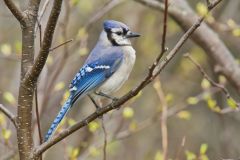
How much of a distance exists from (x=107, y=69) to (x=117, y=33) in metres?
0.33

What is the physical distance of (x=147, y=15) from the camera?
686 centimetres

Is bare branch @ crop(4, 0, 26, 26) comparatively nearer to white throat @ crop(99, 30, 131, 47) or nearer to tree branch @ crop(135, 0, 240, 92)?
white throat @ crop(99, 30, 131, 47)

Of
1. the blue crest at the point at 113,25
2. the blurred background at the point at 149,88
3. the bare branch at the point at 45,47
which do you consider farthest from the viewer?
the blurred background at the point at 149,88

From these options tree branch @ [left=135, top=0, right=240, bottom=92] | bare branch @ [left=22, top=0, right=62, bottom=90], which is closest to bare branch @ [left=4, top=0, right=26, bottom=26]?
bare branch @ [left=22, top=0, right=62, bottom=90]

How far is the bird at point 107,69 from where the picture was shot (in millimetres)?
3859

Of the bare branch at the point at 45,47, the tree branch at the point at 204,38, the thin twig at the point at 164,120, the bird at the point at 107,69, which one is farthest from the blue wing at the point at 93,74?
the bare branch at the point at 45,47

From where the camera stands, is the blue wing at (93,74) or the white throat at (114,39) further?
the white throat at (114,39)

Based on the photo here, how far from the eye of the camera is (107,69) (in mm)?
4031

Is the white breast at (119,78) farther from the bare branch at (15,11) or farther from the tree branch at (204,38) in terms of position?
the bare branch at (15,11)

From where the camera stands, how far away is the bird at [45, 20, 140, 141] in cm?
386

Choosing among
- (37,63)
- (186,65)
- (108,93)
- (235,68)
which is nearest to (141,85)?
(37,63)

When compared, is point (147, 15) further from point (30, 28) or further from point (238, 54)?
point (30, 28)

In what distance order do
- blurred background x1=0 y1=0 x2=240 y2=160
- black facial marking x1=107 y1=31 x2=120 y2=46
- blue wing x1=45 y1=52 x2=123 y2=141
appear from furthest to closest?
blurred background x1=0 y1=0 x2=240 y2=160 < black facial marking x1=107 y1=31 x2=120 y2=46 < blue wing x1=45 y1=52 x2=123 y2=141

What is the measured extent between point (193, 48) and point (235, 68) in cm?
258
